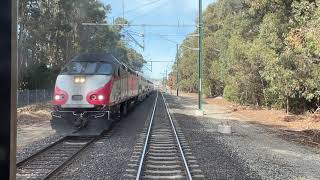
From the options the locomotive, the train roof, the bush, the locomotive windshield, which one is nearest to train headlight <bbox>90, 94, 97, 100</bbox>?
the locomotive

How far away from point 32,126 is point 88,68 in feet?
16.9

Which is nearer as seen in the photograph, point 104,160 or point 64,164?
point 64,164

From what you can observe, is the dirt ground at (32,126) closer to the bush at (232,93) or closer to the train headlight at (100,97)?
the train headlight at (100,97)

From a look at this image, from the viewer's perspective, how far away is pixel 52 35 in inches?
1688

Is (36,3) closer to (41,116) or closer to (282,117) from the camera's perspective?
(41,116)

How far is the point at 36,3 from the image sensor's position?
38219 millimetres

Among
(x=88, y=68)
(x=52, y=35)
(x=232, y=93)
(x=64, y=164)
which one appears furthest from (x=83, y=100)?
(x=232, y=93)

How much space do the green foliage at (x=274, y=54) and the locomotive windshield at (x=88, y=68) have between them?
707 cm

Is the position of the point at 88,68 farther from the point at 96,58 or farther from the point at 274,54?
the point at 274,54

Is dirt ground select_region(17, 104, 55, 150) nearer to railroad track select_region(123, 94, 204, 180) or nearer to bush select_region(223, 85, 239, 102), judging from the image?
railroad track select_region(123, 94, 204, 180)

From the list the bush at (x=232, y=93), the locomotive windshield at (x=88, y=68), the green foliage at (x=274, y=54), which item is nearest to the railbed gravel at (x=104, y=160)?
the locomotive windshield at (x=88, y=68)

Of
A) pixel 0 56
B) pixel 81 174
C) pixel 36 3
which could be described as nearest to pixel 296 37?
pixel 81 174

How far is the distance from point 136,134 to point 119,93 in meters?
3.27

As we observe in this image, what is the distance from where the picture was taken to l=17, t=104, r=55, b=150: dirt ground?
57.2 feet
